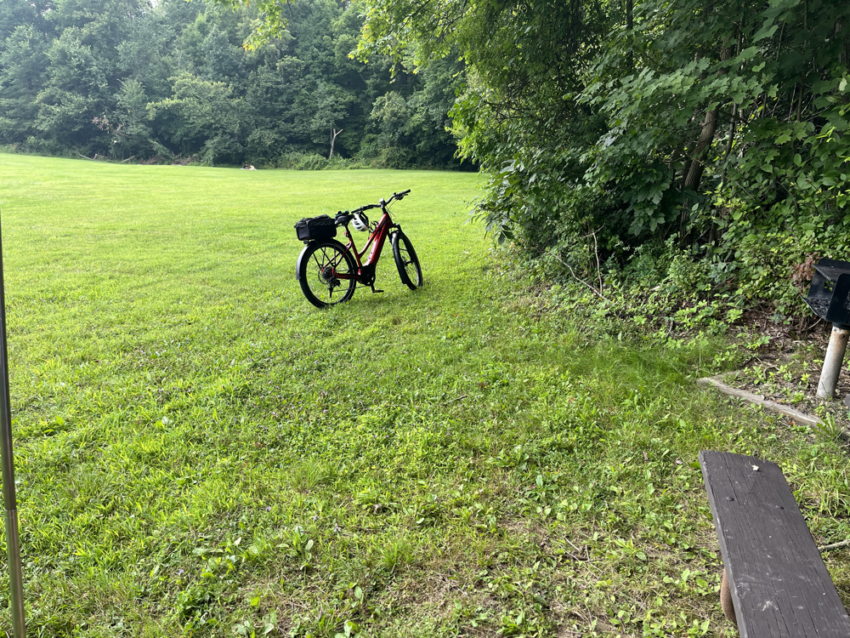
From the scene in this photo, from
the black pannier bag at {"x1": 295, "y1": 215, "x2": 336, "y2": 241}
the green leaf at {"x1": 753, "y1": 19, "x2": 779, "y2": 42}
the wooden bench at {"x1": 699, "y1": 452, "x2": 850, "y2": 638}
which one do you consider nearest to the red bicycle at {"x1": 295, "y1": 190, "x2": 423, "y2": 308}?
the black pannier bag at {"x1": 295, "y1": 215, "x2": 336, "y2": 241}

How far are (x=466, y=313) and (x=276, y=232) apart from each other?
617 centimetres

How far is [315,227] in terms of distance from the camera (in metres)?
4.83

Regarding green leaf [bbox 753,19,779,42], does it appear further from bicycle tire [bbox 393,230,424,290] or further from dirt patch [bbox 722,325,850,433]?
bicycle tire [bbox 393,230,424,290]

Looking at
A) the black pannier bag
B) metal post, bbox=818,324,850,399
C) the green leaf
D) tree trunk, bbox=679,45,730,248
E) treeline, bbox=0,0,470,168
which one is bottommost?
metal post, bbox=818,324,850,399

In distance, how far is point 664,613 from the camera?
174 cm

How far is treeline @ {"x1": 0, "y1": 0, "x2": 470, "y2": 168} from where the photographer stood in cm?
3281

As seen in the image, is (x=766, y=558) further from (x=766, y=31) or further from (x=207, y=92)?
(x=207, y=92)

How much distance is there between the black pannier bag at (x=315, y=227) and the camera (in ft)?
15.8

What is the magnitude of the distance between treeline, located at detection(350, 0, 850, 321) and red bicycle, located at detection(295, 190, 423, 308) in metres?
1.27

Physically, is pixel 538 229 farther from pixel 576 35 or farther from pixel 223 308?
pixel 223 308

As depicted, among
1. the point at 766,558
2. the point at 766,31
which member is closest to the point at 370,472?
the point at 766,558

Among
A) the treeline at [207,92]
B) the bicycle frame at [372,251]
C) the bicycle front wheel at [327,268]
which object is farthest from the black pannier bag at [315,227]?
the treeline at [207,92]

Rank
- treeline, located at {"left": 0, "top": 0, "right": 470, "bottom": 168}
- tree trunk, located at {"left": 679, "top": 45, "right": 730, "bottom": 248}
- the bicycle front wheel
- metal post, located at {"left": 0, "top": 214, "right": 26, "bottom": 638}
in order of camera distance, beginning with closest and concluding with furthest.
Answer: metal post, located at {"left": 0, "top": 214, "right": 26, "bottom": 638} → tree trunk, located at {"left": 679, "top": 45, "right": 730, "bottom": 248} → the bicycle front wheel → treeline, located at {"left": 0, "top": 0, "right": 470, "bottom": 168}

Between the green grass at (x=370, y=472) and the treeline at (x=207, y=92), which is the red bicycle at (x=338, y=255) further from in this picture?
the treeline at (x=207, y=92)
